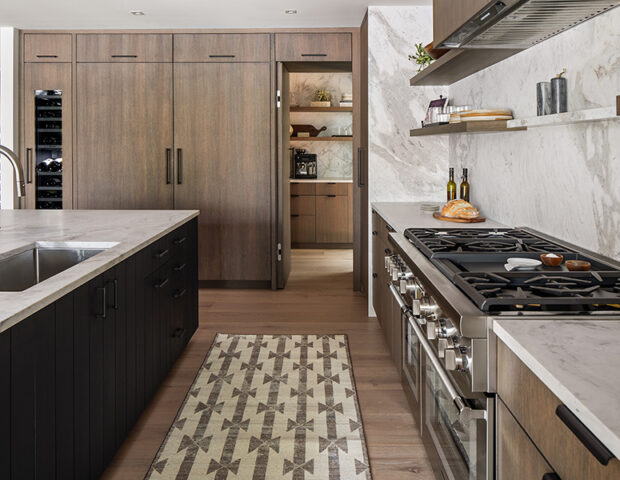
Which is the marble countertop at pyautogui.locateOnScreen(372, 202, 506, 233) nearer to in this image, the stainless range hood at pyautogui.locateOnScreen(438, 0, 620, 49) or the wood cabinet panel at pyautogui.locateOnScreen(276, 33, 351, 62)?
the stainless range hood at pyautogui.locateOnScreen(438, 0, 620, 49)

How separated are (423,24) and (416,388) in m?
3.17

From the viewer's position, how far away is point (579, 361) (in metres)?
1.04

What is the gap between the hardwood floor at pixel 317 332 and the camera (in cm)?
236

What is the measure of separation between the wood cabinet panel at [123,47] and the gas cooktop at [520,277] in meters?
3.81

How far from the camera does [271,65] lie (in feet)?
17.5

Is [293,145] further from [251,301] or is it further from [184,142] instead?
[251,301]

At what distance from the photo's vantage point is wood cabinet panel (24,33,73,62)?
17.6 feet

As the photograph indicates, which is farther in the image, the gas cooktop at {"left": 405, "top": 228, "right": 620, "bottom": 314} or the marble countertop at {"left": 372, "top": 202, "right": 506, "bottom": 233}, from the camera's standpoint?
the marble countertop at {"left": 372, "top": 202, "right": 506, "bottom": 233}

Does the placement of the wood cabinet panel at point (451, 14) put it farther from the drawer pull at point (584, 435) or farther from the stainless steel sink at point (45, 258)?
the stainless steel sink at point (45, 258)

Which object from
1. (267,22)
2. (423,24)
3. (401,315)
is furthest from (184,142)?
(401,315)

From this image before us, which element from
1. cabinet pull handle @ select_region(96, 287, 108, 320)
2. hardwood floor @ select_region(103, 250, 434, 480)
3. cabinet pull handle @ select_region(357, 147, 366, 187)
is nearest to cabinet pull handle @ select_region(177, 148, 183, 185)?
hardwood floor @ select_region(103, 250, 434, 480)

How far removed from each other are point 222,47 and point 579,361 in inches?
193

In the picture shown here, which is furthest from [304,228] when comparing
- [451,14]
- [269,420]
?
[451,14]

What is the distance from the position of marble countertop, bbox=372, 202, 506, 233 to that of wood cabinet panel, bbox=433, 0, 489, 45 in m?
0.92
